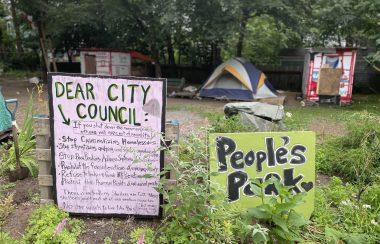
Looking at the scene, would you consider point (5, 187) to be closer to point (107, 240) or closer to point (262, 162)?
point (107, 240)

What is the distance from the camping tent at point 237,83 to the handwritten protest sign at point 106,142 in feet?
29.2

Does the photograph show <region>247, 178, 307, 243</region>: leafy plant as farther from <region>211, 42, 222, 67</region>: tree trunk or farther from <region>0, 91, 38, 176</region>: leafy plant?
<region>211, 42, 222, 67</region>: tree trunk

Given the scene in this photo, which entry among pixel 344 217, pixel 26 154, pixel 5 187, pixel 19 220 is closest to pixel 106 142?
pixel 19 220

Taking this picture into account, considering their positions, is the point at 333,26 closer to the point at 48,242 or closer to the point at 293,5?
the point at 293,5

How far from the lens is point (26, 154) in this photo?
3.55 m

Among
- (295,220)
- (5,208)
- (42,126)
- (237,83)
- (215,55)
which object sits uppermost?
(215,55)

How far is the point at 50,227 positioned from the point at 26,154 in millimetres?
1389

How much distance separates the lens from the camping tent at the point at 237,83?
11250 mm

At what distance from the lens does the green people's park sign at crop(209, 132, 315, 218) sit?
8.31ft

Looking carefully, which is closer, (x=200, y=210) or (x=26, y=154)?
(x=200, y=210)

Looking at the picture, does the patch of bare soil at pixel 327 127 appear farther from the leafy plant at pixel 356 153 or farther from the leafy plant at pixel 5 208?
the leafy plant at pixel 5 208

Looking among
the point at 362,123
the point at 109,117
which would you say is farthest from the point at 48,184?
the point at 362,123

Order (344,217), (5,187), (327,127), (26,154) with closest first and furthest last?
(344,217) < (5,187) < (26,154) < (327,127)

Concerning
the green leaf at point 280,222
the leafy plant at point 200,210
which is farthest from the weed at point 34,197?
the green leaf at point 280,222
